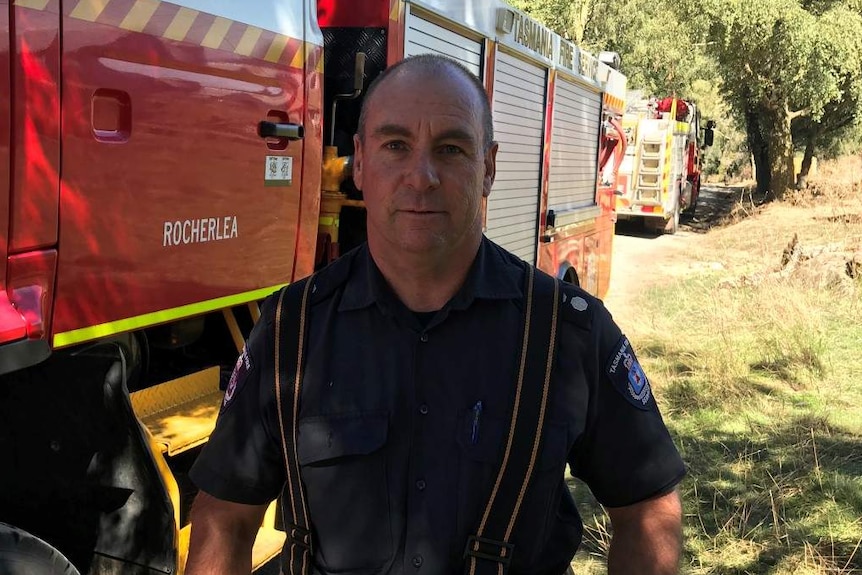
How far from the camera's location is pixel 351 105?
352 cm

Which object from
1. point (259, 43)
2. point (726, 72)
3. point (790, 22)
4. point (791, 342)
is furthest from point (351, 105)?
point (726, 72)

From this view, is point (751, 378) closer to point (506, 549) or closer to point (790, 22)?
point (506, 549)

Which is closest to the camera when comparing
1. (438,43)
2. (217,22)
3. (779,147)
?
(217,22)

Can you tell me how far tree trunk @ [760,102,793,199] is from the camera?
19766 mm

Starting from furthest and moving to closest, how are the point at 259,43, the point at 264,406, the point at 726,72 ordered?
the point at 726,72 < the point at 259,43 < the point at 264,406

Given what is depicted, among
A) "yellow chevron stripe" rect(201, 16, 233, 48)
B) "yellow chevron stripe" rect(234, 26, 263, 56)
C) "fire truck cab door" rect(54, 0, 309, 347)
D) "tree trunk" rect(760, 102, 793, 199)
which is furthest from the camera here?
"tree trunk" rect(760, 102, 793, 199)

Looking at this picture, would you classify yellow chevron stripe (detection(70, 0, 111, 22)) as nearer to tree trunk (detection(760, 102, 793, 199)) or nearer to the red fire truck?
the red fire truck

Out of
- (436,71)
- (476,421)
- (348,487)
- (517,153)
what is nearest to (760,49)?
(517,153)

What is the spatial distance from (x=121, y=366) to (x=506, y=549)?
1373mm

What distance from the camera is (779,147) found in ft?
66.0

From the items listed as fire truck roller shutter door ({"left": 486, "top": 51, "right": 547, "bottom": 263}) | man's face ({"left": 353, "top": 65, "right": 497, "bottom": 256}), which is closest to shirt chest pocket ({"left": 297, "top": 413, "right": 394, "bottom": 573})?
man's face ({"left": 353, "top": 65, "right": 497, "bottom": 256})

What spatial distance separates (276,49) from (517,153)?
291 centimetres

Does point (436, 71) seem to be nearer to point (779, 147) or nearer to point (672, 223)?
point (672, 223)

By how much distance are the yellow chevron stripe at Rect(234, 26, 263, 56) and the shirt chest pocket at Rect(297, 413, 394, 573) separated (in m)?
1.54
